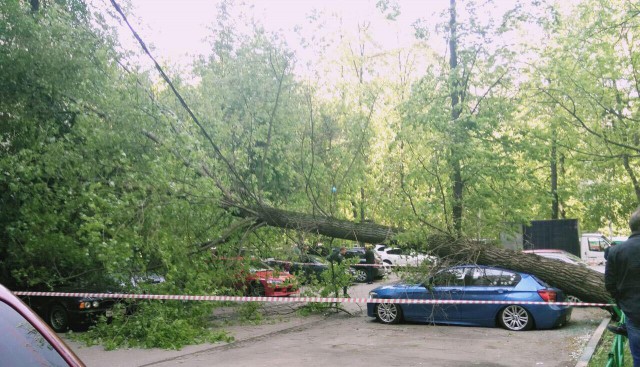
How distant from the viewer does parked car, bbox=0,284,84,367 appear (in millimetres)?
2139

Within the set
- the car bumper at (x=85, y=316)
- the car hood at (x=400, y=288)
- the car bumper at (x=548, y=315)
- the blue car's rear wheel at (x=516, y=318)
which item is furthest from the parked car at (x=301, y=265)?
the car bumper at (x=548, y=315)

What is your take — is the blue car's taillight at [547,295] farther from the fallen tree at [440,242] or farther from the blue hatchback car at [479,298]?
the fallen tree at [440,242]

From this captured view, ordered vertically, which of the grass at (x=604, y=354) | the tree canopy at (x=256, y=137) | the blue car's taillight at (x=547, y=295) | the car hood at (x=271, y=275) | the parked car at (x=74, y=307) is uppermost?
the tree canopy at (x=256, y=137)

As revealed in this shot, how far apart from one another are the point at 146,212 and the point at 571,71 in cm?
1251

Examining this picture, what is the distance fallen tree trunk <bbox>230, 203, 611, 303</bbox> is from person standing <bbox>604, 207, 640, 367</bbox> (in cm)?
769

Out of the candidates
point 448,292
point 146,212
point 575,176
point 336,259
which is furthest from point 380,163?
Result: point 575,176

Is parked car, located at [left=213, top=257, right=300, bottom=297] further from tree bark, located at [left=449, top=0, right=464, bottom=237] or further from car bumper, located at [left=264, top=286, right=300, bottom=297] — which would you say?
tree bark, located at [left=449, top=0, right=464, bottom=237]

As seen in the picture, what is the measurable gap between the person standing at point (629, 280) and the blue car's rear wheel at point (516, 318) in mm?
6940

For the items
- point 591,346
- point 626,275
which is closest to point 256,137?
point 591,346

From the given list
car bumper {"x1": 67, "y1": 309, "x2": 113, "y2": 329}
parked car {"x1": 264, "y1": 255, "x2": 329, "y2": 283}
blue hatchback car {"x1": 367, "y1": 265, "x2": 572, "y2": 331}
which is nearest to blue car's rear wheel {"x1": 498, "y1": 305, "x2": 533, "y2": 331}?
blue hatchback car {"x1": 367, "y1": 265, "x2": 572, "y2": 331}

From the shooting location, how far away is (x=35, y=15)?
11.5 metres

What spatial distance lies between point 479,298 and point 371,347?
2.97m

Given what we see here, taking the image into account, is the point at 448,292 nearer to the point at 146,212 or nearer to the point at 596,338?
the point at 596,338

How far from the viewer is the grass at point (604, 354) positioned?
24.9 feet
